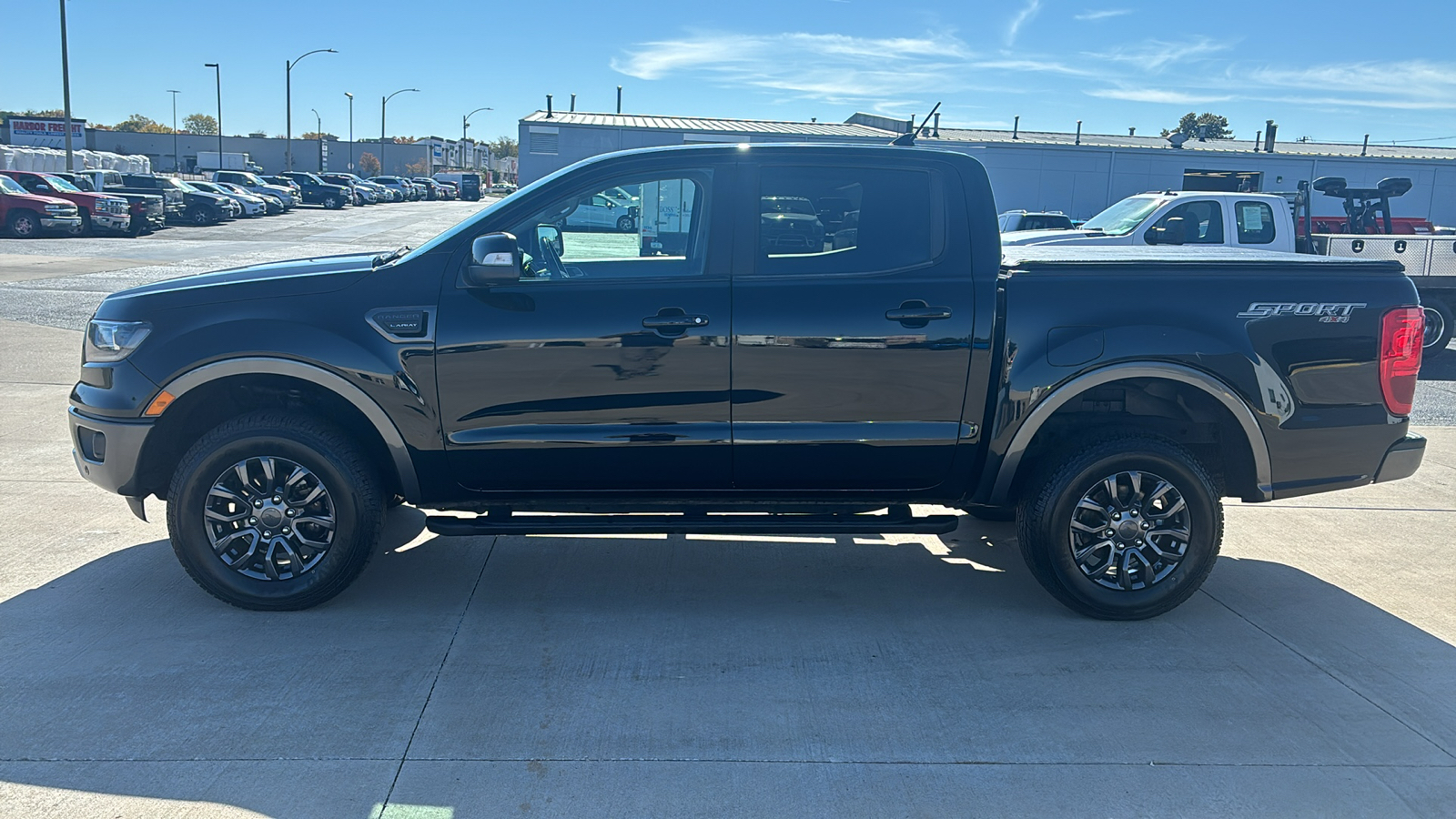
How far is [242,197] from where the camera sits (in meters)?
44.5

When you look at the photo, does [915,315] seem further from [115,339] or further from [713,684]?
[115,339]

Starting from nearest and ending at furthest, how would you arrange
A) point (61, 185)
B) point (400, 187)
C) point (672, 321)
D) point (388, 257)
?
point (672, 321), point (388, 257), point (61, 185), point (400, 187)

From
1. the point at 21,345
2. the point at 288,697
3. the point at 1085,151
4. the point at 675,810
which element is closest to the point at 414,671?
the point at 288,697

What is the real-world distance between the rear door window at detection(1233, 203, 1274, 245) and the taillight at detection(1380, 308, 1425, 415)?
31.9ft

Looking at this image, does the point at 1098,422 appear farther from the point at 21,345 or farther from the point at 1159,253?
the point at 21,345

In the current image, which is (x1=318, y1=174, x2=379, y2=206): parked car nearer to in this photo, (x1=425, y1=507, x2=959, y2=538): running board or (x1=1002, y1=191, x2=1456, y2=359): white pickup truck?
(x1=1002, y1=191, x2=1456, y2=359): white pickup truck

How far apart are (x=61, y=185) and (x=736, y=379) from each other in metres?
32.8

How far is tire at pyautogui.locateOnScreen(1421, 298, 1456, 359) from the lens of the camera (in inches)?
501

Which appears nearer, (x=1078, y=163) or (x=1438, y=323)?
(x=1438, y=323)

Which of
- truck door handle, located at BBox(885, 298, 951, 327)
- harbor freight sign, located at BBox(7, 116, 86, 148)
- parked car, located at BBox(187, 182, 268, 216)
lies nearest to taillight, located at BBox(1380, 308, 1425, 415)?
truck door handle, located at BBox(885, 298, 951, 327)

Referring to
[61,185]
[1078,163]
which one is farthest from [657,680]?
[1078,163]

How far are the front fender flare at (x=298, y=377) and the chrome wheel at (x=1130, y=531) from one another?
2.90 meters

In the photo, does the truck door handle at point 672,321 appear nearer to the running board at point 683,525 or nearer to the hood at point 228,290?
the running board at point 683,525

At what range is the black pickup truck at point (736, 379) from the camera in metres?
4.49
